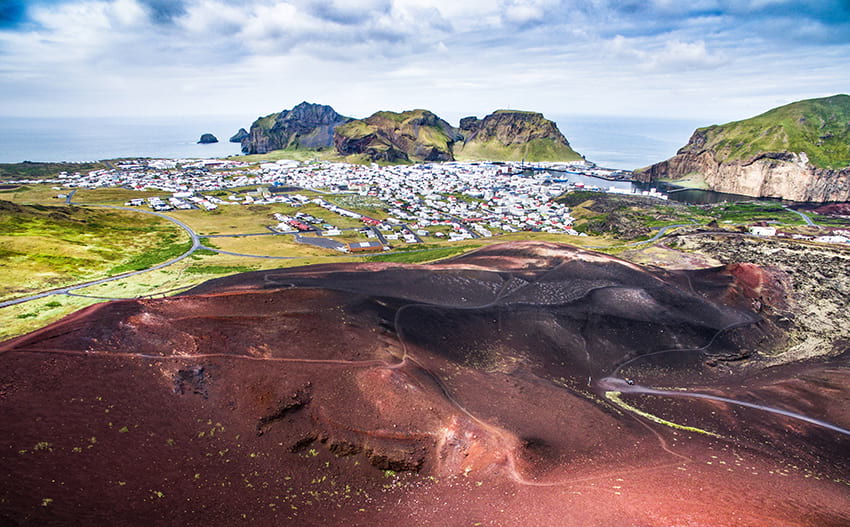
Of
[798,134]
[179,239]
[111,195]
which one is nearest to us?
[179,239]

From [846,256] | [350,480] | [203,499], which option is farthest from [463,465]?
[846,256]

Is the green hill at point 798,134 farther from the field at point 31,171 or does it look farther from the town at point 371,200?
the field at point 31,171

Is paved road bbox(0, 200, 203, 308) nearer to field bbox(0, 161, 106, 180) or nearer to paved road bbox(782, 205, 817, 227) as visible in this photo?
field bbox(0, 161, 106, 180)

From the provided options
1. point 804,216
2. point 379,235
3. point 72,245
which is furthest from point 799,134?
point 72,245

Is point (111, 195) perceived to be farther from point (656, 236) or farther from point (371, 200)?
point (656, 236)

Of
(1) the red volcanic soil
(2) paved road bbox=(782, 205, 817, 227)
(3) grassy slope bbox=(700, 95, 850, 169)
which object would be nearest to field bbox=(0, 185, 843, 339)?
(2) paved road bbox=(782, 205, 817, 227)

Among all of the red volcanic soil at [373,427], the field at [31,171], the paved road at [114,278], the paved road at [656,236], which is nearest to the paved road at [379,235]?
the paved road at [114,278]

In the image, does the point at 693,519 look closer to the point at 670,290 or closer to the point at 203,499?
the point at 203,499
